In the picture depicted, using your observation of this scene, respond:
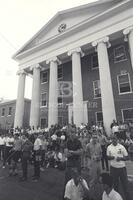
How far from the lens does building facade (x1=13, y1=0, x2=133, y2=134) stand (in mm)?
13961

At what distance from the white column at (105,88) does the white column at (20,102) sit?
35.7ft

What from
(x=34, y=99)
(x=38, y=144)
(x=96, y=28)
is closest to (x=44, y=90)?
(x=34, y=99)

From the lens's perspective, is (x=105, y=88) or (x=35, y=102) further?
(x=35, y=102)

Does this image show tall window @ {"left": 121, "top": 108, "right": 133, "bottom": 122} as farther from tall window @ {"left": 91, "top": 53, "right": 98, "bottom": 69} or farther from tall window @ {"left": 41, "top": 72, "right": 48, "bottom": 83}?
tall window @ {"left": 41, "top": 72, "right": 48, "bottom": 83}

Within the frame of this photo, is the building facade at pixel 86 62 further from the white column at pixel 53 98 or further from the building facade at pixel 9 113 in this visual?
the building facade at pixel 9 113

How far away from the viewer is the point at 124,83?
16188 mm

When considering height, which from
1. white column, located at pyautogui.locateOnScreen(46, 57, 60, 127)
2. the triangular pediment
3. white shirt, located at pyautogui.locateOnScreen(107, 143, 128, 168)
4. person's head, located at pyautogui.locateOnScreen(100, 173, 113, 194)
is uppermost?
the triangular pediment

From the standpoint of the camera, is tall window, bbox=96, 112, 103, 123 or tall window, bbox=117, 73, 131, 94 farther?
tall window, bbox=96, 112, 103, 123

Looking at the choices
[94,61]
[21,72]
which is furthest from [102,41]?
[21,72]

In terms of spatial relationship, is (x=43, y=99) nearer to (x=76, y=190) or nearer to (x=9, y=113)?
(x=9, y=113)

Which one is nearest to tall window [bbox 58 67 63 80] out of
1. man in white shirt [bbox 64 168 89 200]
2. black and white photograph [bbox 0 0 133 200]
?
black and white photograph [bbox 0 0 133 200]

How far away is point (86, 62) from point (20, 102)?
10.1 metres

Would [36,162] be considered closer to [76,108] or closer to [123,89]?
[76,108]

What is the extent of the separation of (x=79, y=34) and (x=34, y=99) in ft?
30.2
